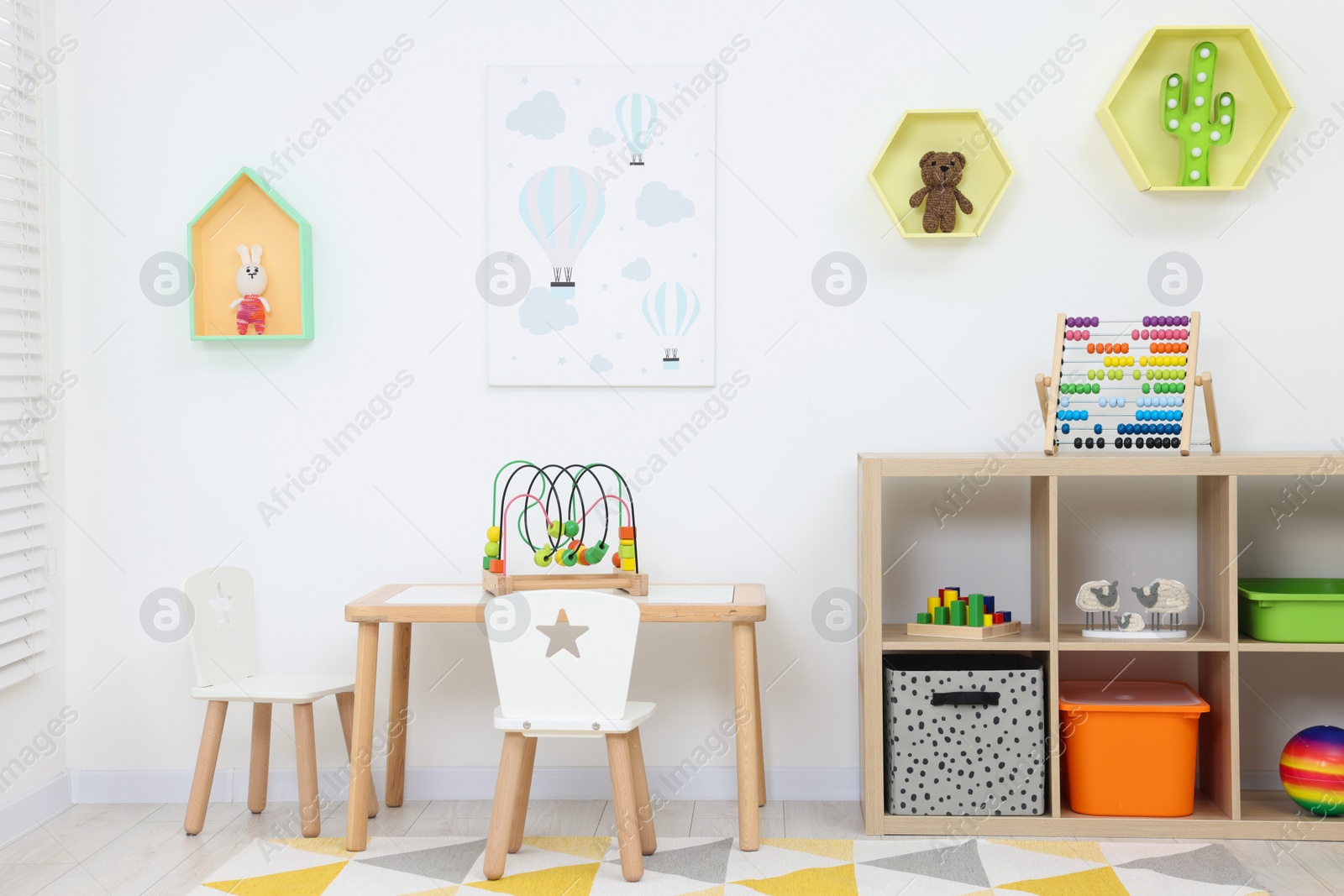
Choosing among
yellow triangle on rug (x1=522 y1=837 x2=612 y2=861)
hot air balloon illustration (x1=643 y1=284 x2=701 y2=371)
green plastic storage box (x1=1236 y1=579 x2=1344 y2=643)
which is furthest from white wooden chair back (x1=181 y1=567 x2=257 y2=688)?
green plastic storage box (x1=1236 y1=579 x2=1344 y2=643)

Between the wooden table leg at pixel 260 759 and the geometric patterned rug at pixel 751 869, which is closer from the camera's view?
the geometric patterned rug at pixel 751 869

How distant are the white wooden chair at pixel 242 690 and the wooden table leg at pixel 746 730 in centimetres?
90

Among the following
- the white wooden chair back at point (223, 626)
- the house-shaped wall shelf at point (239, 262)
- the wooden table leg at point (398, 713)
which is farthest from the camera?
the house-shaped wall shelf at point (239, 262)

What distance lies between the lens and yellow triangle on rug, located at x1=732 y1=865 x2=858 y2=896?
7.21 feet

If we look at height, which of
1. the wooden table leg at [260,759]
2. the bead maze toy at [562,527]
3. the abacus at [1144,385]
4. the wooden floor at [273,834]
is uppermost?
the abacus at [1144,385]

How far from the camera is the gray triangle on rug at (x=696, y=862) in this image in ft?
7.52

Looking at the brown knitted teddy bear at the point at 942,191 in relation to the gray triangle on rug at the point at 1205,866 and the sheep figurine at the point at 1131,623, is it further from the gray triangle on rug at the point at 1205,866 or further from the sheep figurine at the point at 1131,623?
the gray triangle on rug at the point at 1205,866

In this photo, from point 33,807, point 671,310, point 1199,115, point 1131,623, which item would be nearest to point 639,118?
point 671,310

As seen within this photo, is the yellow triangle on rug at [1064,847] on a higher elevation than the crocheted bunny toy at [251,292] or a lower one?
lower

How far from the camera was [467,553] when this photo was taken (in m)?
2.86

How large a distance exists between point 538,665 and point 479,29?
1.70m

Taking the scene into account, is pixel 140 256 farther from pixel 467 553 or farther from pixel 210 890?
pixel 210 890

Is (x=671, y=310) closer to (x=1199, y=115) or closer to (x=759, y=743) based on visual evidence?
(x=759, y=743)

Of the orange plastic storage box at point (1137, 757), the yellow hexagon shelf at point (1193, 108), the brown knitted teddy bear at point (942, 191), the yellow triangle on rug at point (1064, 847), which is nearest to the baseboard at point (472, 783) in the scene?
the yellow triangle on rug at point (1064, 847)
